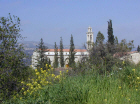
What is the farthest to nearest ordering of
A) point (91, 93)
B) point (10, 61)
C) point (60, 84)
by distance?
point (10, 61) → point (60, 84) → point (91, 93)

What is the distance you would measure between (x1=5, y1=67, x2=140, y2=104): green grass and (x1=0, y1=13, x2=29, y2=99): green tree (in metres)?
1.39

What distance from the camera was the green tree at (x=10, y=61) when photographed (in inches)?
199

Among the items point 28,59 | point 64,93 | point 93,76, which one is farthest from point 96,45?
point 64,93

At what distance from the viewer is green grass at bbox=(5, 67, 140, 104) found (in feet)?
11.0

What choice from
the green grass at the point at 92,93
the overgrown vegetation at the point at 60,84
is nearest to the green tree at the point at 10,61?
the overgrown vegetation at the point at 60,84

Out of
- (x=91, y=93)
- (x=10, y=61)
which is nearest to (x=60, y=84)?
(x=91, y=93)

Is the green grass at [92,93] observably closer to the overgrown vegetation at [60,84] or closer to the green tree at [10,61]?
the overgrown vegetation at [60,84]

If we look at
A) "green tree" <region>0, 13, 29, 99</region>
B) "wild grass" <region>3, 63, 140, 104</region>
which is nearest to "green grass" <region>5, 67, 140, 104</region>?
"wild grass" <region>3, 63, 140, 104</region>

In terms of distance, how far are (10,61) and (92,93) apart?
117 inches

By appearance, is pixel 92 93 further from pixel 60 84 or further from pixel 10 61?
pixel 10 61

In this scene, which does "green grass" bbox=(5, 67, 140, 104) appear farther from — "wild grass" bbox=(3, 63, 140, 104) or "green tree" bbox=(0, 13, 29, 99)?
"green tree" bbox=(0, 13, 29, 99)

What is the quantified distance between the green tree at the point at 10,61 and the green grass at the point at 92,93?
4.58ft

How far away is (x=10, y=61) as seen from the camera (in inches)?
213

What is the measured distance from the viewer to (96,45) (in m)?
11.8
